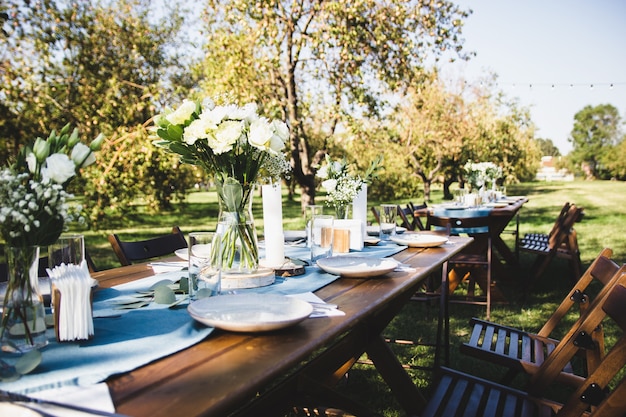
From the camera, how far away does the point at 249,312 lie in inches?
46.2

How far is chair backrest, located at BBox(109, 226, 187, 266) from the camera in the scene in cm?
218

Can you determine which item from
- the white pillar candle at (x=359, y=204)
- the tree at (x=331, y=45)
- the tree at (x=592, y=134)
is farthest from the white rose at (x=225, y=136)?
the tree at (x=592, y=134)

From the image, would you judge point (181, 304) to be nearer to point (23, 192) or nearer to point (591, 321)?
point (23, 192)

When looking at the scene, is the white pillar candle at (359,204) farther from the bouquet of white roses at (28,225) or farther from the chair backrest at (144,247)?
the bouquet of white roses at (28,225)

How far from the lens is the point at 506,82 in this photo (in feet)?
62.5

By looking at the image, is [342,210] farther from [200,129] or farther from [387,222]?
[200,129]

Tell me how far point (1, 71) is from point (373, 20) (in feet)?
18.2

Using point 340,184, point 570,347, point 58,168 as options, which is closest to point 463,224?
point 340,184

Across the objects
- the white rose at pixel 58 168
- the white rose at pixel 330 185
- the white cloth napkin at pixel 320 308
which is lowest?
the white cloth napkin at pixel 320 308

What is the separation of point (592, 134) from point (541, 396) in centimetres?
7557

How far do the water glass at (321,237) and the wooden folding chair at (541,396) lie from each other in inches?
27.0

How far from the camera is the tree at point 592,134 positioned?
197 ft

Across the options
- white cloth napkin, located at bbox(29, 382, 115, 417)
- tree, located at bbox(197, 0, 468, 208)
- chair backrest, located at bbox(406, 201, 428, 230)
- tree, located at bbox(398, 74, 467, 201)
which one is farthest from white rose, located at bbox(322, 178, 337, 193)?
tree, located at bbox(398, 74, 467, 201)

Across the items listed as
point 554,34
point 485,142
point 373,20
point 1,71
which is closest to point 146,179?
point 1,71
